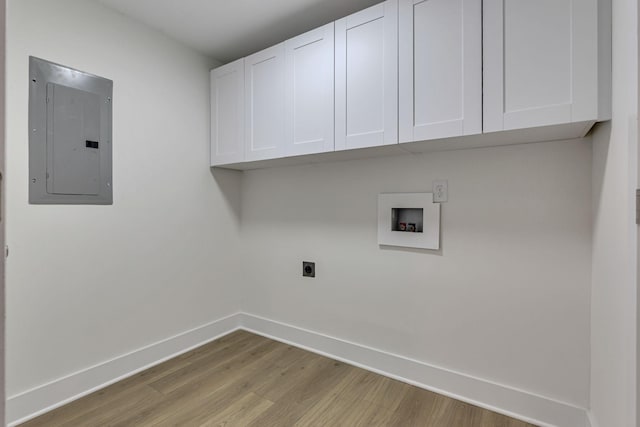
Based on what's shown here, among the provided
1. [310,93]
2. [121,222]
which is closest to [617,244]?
[310,93]

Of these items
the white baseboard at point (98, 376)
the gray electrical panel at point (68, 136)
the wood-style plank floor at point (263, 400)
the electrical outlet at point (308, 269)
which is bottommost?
the wood-style plank floor at point (263, 400)

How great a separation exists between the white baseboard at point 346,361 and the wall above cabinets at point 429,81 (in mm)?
1318

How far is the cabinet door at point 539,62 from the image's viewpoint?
1.21m

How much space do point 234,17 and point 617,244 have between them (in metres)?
2.28

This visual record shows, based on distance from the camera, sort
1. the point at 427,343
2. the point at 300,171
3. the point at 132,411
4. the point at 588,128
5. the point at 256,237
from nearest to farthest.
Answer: the point at 588,128
the point at 132,411
the point at 427,343
the point at 300,171
the point at 256,237

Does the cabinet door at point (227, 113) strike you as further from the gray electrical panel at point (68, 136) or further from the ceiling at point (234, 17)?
the gray electrical panel at point (68, 136)

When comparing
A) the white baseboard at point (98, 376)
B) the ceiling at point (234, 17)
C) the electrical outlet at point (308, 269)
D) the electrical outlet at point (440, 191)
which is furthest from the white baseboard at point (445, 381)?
the ceiling at point (234, 17)

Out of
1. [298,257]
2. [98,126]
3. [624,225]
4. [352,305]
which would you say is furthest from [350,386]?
[98,126]

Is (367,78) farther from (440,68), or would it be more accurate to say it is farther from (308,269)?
(308,269)

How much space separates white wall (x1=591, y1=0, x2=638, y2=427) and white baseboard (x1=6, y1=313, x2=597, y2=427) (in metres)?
0.23

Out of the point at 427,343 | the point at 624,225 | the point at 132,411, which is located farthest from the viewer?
the point at 427,343

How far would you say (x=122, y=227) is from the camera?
1969 mm

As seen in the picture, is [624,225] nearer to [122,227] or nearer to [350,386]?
[350,386]

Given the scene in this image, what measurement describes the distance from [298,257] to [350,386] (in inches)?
38.4
